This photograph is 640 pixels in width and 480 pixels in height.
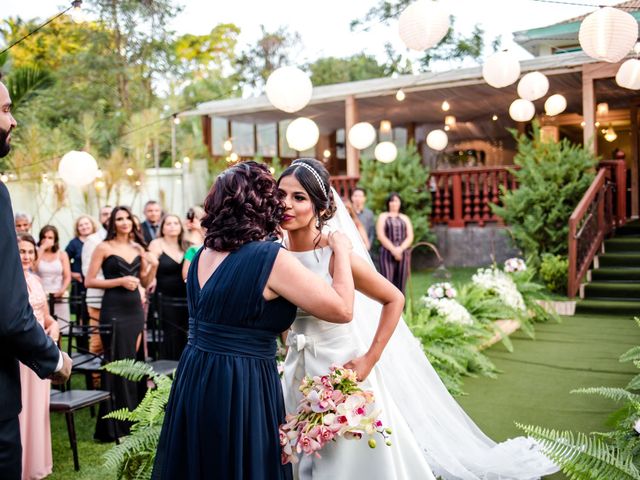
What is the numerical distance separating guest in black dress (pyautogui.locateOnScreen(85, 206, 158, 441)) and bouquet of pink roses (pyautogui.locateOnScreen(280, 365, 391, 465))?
3.42m

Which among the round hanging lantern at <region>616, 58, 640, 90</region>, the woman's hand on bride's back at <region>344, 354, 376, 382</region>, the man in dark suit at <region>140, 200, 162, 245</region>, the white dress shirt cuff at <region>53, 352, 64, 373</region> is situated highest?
the round hanging lantern at <region>616, 58, 640, 90</region>

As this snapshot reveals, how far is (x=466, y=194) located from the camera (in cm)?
1595

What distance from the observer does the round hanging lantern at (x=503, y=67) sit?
9.51 m

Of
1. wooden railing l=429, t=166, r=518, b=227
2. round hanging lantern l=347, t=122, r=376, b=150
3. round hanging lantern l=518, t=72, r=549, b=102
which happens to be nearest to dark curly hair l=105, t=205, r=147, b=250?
round hanging lantern l=518, t=72, r=549, b=102

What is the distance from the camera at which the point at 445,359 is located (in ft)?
21.6

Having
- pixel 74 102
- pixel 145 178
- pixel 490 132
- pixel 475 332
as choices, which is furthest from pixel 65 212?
pixel 475 332

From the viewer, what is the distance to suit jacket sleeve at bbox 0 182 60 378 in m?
2.28

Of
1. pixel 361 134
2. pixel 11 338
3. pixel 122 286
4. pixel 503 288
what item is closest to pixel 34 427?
pixel 122 286

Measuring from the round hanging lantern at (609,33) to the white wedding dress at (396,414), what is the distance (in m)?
4.88

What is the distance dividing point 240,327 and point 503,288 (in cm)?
740

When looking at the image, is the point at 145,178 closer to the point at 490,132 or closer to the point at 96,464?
the point at 490,132

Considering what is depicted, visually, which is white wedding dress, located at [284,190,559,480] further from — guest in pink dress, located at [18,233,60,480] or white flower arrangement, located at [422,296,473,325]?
white flower arrangement, located at [422,296,473,325]

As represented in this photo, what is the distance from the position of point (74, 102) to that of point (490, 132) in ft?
63.2

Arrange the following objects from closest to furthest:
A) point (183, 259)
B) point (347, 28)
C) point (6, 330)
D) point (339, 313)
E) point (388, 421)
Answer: point (6, 330) → point (339, 313) → point (388, 421) → point (183, 259) → point (347, 28)
